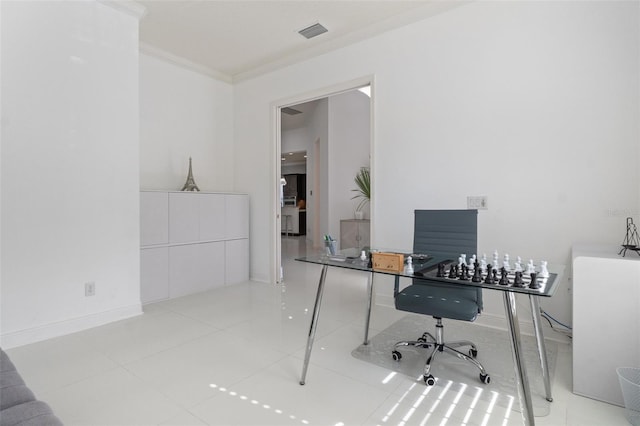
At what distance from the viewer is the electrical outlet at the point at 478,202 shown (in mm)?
3037

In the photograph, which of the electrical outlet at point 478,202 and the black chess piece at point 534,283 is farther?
the electrical outlet at point 478,202

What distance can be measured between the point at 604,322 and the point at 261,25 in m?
3.90

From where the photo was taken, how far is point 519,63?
2.87 metres

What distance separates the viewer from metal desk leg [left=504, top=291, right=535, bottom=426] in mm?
1418

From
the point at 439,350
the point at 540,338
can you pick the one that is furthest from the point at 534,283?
the point at 439,350

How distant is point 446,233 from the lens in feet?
8.57

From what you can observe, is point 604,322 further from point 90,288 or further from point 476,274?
point 90,288

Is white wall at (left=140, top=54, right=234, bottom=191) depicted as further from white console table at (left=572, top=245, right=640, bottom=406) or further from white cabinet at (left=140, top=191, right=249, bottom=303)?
white console table at (left=572, top=245, right=640, bottom=406)

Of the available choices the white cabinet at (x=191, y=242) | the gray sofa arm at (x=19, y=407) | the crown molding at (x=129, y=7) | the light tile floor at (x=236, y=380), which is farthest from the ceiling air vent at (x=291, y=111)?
the gray sofa arm at (x=19, y=407)

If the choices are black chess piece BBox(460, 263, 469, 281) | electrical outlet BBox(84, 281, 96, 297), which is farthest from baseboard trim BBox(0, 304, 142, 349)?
black chess piece BBox(460, 263, 469, 281)

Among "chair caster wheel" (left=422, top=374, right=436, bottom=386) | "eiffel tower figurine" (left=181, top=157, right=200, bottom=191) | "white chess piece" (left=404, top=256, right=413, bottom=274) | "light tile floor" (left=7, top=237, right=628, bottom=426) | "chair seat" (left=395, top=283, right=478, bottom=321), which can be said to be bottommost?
"light tile floor" (left=7, top=237, right=628, bottom=426)

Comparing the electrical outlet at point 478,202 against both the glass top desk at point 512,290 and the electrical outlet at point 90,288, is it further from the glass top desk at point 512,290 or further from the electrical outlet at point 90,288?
the electrical outlet at point 90,288

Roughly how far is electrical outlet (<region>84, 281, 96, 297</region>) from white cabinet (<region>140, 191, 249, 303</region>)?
626mm

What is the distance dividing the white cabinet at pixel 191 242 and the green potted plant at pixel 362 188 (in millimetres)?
2243
